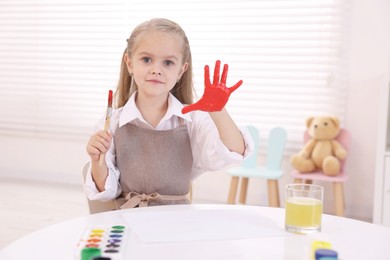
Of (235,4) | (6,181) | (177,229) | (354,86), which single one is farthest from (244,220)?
(6,181)

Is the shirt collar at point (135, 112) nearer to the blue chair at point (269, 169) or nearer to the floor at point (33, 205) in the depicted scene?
the floor at point (33, 205)

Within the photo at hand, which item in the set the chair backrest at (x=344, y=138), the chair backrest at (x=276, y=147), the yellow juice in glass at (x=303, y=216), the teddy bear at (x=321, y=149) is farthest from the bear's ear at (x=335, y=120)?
the yellow juice in glass at (x=303, y=216)

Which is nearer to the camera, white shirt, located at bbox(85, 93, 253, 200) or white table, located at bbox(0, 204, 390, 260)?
white table, located at bbox(0, 204, 390, 260)

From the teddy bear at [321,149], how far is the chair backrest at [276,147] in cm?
10

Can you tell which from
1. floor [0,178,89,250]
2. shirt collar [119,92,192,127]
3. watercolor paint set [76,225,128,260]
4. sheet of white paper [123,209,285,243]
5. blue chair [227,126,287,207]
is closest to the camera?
watercolor paint set [76,225,128,260]

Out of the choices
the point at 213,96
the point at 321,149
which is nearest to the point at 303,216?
the point at 213,96

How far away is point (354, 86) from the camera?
304 cm

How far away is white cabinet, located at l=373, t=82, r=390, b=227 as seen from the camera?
102 inches

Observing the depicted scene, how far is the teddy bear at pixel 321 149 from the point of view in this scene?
2.90 metres

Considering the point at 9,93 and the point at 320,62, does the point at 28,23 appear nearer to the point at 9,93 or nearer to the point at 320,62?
the point at 9,93

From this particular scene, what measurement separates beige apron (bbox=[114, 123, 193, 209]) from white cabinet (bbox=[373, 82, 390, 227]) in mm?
1435

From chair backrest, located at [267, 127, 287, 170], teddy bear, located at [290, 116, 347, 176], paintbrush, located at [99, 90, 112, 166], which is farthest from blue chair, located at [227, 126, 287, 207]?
paintbrush, located at [99, 90, 112, 166]

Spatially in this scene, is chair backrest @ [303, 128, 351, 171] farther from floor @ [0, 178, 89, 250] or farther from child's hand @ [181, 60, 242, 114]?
child's hand @ [181, 60, 242, 114]

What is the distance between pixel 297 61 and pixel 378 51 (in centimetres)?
44
